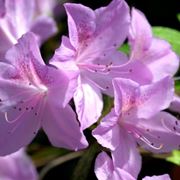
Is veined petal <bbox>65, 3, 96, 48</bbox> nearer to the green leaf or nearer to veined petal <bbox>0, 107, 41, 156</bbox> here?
veined petal <bbox>0, 107, 41, 156</bbox>

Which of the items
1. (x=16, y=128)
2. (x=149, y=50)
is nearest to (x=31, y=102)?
(x=16, y=128)

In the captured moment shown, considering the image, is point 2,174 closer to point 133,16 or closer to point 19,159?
point 19,159

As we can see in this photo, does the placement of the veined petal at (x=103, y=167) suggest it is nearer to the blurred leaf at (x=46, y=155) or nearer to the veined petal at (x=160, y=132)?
the veined petal at (x=160, y=132)

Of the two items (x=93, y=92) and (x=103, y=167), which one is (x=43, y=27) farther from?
(x=103, y=167)

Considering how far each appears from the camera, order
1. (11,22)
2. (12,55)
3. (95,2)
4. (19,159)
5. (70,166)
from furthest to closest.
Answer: (95,2) → (70,166) → (19,159) → (11,22) → (12,55)

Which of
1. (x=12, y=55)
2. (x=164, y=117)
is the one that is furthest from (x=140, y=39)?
(x=12, y=55)

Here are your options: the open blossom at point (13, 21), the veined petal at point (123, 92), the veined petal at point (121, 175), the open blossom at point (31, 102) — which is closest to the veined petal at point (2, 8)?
the open blossom at point (13, 21)
